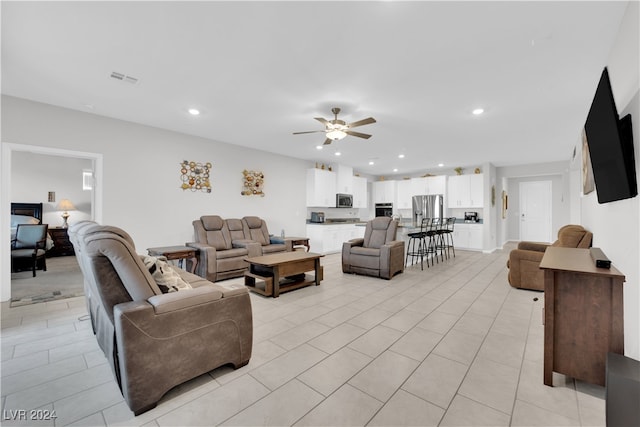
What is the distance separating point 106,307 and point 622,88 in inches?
153

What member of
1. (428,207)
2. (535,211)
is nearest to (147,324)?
(428,207)

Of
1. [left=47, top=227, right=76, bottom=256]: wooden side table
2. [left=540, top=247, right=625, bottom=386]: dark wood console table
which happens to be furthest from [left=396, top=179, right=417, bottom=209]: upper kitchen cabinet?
[left=47, top=227, right=76, bottom=256]: wooden side table

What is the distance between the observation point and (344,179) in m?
8.23

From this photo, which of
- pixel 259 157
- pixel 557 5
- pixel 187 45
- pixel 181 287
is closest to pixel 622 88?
pixel 557 5

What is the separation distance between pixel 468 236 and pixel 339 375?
7509 millimetres

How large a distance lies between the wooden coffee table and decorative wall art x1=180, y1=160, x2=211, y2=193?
2.12 meters

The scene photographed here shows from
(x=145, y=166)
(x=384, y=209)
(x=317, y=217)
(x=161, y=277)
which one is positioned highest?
(x=145, y=166)

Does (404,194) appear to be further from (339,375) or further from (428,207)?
(339,375)

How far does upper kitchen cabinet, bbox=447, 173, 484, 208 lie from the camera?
790 centimetres

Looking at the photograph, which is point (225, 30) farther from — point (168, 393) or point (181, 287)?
point (168, 393)

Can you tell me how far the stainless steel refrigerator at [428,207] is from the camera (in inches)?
335

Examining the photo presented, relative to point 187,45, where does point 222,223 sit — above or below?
below

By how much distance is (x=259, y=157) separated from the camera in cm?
632

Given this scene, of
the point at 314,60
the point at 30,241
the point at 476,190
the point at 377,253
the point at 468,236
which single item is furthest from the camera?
the point at 468,236
